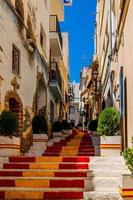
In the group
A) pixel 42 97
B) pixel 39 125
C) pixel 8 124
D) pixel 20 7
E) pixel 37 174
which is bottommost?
pixel 37 174

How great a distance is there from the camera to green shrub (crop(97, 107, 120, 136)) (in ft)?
42.4

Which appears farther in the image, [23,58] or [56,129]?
[56,129]

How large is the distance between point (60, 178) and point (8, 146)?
7.56ft

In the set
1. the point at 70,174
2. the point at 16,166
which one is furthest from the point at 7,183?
the point at 70,174

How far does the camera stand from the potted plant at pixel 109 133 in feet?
41.4

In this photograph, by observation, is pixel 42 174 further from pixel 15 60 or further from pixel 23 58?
pixel 23 58

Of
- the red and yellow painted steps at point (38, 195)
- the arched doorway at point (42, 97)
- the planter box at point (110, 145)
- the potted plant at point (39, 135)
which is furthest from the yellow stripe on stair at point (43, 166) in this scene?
the arched doorway at point (42, 97)

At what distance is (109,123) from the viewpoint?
13031mm

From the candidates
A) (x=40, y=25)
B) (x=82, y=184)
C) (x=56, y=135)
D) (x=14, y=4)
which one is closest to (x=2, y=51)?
(x=14, y=4)

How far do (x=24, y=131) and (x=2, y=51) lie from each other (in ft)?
12.7

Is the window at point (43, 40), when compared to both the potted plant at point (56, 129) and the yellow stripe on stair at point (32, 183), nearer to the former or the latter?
the potted plant at point (56, 129)

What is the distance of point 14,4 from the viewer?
1491 cm

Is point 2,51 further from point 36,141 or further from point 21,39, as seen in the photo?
point 36,141

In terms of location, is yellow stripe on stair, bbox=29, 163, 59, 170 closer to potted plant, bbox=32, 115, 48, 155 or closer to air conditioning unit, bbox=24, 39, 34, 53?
potted plant, bbox=32, 115, 48, 155
